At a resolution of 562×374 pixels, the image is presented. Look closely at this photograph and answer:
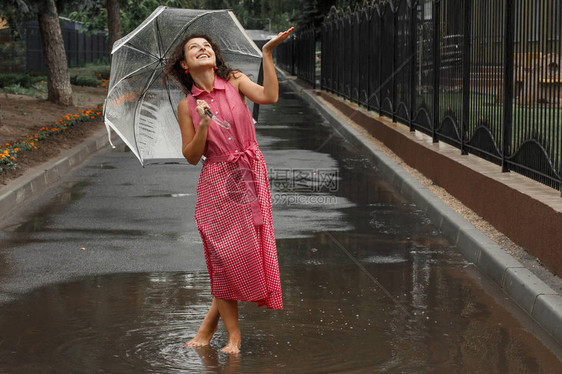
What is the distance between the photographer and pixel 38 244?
897 cm

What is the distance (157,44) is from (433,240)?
3.81 metres

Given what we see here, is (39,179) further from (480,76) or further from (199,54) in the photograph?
(199,54)

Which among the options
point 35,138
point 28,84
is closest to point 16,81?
point 28,84

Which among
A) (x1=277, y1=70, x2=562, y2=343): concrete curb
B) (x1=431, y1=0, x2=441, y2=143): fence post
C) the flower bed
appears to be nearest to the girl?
(x1=277, y1=70, x2=562, y2=343): concrete curb

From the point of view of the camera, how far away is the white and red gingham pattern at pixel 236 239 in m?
5.48

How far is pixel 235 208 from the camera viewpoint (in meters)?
5.47

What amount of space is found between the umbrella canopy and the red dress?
780 millimetres

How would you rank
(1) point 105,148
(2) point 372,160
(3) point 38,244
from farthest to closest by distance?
(1) point 105,148 → (2) point 372,160 → (3) point 38,244

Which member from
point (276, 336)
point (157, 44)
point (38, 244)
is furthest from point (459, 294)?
point (38, 244)

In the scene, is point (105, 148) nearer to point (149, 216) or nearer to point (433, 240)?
point (149, 216)

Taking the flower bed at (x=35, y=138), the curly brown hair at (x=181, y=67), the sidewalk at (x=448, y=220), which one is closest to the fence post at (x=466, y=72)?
the sidewalk at (x=448, y=220)

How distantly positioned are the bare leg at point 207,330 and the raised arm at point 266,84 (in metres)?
1.19

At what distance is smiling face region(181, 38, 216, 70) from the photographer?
18.2 ft

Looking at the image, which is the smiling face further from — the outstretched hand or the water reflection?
the water reflection
